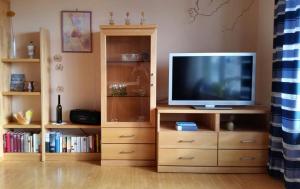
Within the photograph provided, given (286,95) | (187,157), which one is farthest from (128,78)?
(286,95)

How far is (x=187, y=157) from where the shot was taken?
2979 mm

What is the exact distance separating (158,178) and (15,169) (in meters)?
1.49

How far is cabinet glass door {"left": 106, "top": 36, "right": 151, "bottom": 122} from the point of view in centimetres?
319

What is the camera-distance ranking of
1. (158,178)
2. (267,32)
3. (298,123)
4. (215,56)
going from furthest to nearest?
(267,32) < (215,56) < (158,178) < (298,123)

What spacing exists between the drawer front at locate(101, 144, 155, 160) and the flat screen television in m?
0.57

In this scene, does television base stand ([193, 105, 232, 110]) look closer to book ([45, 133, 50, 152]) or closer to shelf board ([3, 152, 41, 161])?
book ([45, 133, 50, 152])

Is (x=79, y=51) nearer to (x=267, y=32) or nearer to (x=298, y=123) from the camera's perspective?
(x=267, y=32)

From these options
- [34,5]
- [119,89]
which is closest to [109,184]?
[119,89]

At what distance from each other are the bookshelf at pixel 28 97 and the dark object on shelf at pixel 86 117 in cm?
34

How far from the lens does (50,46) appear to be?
3469 millimetres

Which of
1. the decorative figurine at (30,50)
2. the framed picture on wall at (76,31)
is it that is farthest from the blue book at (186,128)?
the decorative figurine at (30,50)

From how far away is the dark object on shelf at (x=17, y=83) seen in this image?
3436 mm

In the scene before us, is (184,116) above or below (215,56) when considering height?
below

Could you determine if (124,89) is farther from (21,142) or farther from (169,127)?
(21,142)
